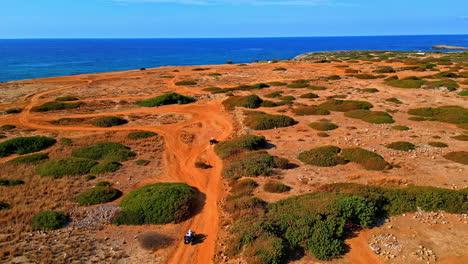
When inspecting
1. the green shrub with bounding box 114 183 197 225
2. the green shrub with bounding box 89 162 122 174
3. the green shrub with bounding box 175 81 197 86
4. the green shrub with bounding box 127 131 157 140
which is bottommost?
the green shrub with bounding box 114 183 197 225

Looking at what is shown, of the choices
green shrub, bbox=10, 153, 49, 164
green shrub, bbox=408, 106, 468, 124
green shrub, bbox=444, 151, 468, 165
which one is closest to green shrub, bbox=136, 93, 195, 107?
green shrub, bbox=10, 153, 49, 164

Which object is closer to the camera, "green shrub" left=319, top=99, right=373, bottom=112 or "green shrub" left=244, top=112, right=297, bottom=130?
"green shrub" left=244, top=112, right=297, bottom=130

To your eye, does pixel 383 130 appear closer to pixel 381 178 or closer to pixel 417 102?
pixel 381 178

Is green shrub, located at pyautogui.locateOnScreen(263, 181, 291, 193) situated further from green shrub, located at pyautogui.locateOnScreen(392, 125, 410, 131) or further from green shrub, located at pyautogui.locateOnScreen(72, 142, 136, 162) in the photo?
green shrub, located at pyautogui.locateOnScreen(392, 125, 410, 131)

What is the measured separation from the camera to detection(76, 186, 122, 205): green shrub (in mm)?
16641

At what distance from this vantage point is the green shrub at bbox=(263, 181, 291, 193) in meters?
17.6

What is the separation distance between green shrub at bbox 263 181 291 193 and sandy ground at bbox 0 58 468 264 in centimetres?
37

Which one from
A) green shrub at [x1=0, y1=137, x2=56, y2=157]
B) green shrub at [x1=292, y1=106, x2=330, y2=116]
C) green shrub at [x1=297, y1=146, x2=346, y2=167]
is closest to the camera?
green shrub at [x1=297, y1=146, x2=346, y2=167]

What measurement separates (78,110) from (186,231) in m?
30.3

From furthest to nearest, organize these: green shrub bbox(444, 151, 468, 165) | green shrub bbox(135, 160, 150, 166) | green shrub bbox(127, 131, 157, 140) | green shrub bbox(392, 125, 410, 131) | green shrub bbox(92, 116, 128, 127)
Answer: green shrub bbox(92, 116, 128, 127), green shrub bbox(392, 125, 410, 131), green shrub bbox(127, 131, 157, 140), green shrub bbox(135, 160, 150, 166), green shrub bbox(444, 151, 468, 165)

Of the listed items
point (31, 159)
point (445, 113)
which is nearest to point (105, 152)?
point (31, 159)

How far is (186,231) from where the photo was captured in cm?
1449

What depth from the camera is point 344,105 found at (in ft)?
119

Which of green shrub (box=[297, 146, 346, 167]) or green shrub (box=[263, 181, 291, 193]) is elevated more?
green shrub (box=[297, 146, 346, 167])
